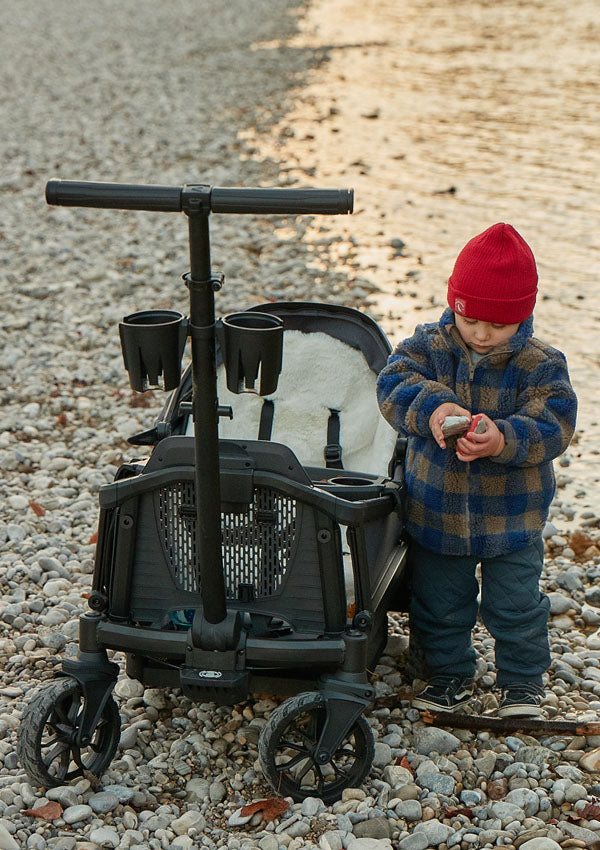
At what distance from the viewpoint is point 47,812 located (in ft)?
9.09

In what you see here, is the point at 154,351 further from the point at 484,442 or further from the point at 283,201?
the point at 484,442

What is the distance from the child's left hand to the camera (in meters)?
2.91

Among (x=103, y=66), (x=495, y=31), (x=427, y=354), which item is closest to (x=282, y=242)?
(x=427, y=354)

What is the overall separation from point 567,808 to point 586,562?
1.61 meters

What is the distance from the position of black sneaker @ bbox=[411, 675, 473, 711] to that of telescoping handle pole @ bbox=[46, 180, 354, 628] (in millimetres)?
870

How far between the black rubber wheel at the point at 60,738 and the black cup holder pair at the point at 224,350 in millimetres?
816

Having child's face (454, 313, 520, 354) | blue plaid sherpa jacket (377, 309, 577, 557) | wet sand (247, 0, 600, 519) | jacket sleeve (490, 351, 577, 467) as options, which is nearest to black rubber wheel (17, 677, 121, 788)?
blue plaid sherpa jacket (377, 309, 577, 557)

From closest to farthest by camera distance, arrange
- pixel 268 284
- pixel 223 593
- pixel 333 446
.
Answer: pixel 223 593 → pixel 333 446 → pixel 268 284

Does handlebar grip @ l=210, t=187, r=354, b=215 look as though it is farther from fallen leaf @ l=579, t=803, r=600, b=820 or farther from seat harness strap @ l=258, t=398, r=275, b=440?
fallen leaf @ l=579, t=803, r=600, b=820

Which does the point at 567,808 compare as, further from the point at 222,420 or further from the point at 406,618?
the point at 222,420

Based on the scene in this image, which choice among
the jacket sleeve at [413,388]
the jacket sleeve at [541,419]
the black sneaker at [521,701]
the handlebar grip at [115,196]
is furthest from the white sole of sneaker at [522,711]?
the handlebar grip at [115,196]

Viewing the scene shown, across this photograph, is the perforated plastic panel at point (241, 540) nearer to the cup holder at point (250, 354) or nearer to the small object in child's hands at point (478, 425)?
the cup holder at point (250, 354)

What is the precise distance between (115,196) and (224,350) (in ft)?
1.41

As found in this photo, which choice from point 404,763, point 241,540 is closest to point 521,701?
point 404,763
